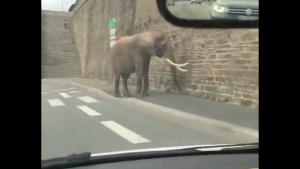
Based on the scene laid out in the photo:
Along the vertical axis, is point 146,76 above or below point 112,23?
below

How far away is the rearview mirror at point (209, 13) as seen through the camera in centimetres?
157

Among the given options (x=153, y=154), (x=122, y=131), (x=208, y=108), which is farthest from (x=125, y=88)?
(x=153, y=154)

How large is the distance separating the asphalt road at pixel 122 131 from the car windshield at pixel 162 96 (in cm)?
1

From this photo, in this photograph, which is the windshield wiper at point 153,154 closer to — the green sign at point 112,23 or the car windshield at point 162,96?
the car windshield at point 162,96

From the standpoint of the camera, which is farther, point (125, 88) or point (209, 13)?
point (125, 88)

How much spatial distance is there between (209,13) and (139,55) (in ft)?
43.8

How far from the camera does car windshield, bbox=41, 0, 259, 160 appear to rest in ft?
23.3

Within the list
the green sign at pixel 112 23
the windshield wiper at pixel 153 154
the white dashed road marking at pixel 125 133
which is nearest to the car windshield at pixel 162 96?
the white dashed road marking at pixel 125 133

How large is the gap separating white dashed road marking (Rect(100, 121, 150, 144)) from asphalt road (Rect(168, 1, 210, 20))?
17.2 feet

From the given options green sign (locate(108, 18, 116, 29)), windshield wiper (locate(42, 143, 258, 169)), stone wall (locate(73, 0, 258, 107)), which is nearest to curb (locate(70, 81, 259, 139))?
stone wall (locate(73, 0, 258, 107))

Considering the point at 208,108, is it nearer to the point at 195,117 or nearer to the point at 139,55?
the point at 195,117

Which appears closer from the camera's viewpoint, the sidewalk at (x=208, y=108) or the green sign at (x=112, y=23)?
the sidewalk at (x=208, y=108)

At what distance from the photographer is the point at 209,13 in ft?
5.64
